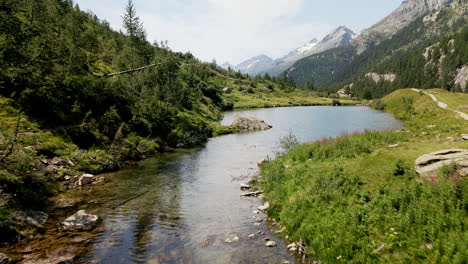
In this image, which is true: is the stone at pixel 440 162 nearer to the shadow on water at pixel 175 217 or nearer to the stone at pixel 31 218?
the shadow on water at pixel 175 217

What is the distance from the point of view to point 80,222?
1820 cm

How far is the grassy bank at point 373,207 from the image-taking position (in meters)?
11.8

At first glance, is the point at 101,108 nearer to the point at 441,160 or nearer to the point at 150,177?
the point at 150,177

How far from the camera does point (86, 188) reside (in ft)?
84.8

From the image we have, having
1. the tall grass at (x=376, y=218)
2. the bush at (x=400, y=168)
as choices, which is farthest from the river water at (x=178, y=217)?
the bush at (x=400, y=168)

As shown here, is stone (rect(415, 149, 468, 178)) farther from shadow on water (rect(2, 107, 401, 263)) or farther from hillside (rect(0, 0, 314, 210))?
hillside (rect(0, 0, 314, 210))

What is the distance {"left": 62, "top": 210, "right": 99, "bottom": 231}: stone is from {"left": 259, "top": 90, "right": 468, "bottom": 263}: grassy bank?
42.2ft

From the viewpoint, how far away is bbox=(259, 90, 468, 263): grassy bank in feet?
38.7

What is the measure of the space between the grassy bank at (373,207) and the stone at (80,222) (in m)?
12.9

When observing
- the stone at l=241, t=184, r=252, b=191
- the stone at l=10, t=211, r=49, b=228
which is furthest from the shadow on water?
the stone at l=10, t=211, r=49, b=228

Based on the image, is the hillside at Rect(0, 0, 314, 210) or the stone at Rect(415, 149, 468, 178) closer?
the stone at Rect(415, 149, 468, 178)

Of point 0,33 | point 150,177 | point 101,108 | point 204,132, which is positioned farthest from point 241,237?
point 204,132

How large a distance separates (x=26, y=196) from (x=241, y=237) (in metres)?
17.1

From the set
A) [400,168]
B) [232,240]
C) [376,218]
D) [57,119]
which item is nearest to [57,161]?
[57,119]
